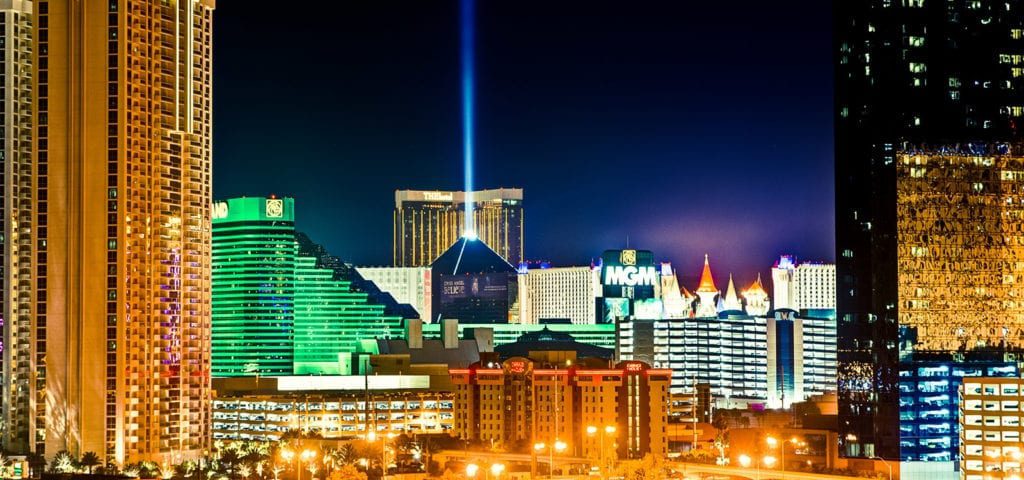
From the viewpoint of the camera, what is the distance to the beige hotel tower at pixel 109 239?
5428 inches

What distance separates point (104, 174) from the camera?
140 meters

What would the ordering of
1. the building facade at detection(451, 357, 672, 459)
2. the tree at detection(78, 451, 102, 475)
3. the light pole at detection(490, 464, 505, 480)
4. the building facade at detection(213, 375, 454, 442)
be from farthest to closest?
the building facade at detection(213, 375, 454, 442) → the building facade at detection(451, 357, 672, 459) → the tree at detection(78, 451, 102, 475) → the light pole at detection(490, 464, 505, 480)

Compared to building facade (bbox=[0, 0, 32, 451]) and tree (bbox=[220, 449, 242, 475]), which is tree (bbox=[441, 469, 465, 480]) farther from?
building facade (bbox=[0, 0, 32, 451])

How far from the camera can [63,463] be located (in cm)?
13088

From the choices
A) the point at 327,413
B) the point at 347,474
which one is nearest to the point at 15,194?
the point at 347,474

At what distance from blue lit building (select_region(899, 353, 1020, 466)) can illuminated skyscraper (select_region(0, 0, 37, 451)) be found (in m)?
63.2

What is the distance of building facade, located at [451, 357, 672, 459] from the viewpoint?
16575cm

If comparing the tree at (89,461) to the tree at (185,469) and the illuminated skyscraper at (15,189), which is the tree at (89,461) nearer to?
the tree at (185,469)

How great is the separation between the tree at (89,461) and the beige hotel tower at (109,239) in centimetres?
347

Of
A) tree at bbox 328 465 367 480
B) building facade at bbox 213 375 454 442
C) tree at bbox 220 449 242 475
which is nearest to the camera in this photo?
tree at bbox 328 465 367 480

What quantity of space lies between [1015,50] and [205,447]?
65.6 metres

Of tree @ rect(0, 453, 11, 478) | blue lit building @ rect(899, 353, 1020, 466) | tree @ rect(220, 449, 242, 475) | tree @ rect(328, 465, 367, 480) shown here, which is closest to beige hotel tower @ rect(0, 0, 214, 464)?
tree @ rect(220, 449, 242, 475)

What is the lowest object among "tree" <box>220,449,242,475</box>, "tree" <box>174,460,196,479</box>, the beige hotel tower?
"tree" <box>174,460,196,479</box>

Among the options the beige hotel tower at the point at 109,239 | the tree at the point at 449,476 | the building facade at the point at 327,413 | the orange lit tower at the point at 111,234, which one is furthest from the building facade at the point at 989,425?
the building facade at the point at 327,413
